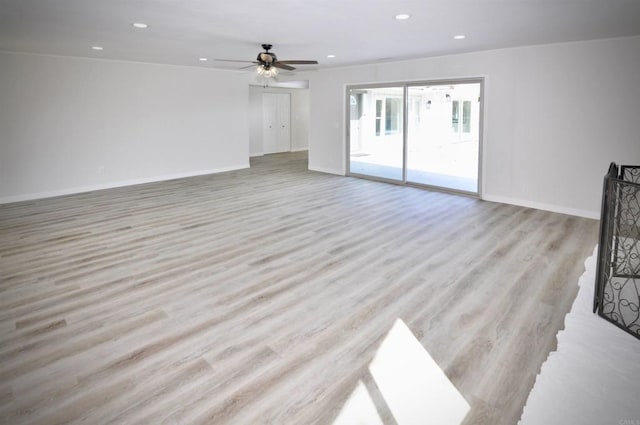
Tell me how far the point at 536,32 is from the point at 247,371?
17.6 feet

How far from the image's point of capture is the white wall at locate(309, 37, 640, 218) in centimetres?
572

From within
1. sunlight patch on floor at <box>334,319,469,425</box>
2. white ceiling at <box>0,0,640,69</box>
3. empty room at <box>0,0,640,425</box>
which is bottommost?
sunlight patch on floor at <box>334,319,469,425</box>

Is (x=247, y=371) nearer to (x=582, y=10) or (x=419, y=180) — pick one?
(x=582, y=10)

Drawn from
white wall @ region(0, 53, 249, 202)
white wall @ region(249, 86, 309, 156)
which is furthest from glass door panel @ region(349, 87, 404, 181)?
white wall @ region(249, 86, 309, 156)

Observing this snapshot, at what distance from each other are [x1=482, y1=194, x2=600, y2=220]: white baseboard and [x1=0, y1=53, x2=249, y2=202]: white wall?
6.66m

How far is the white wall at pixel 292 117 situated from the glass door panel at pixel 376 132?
527 centimetres

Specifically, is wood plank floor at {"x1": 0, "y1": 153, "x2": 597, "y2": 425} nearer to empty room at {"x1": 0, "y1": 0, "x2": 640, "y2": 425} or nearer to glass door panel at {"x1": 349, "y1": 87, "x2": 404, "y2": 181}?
empty room at {"x1": 0, "y1": 0, "x2": 640, "y2": 425}

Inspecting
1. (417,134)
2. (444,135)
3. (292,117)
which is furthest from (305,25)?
(292,117)

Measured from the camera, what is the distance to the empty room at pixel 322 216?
2465 millimetres

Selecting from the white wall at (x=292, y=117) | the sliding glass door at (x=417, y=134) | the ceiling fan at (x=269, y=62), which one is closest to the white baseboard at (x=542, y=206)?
the sliding glass door at (x=417, y=134)

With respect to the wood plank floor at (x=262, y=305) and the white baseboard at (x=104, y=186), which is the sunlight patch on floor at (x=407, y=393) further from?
the white baseboard at (x=104, y=186)

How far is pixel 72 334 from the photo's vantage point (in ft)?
9.91

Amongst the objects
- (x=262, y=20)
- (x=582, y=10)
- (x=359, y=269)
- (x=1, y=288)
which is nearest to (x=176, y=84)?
(x=262, y=20)

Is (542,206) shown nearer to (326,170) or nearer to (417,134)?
(417,134)
